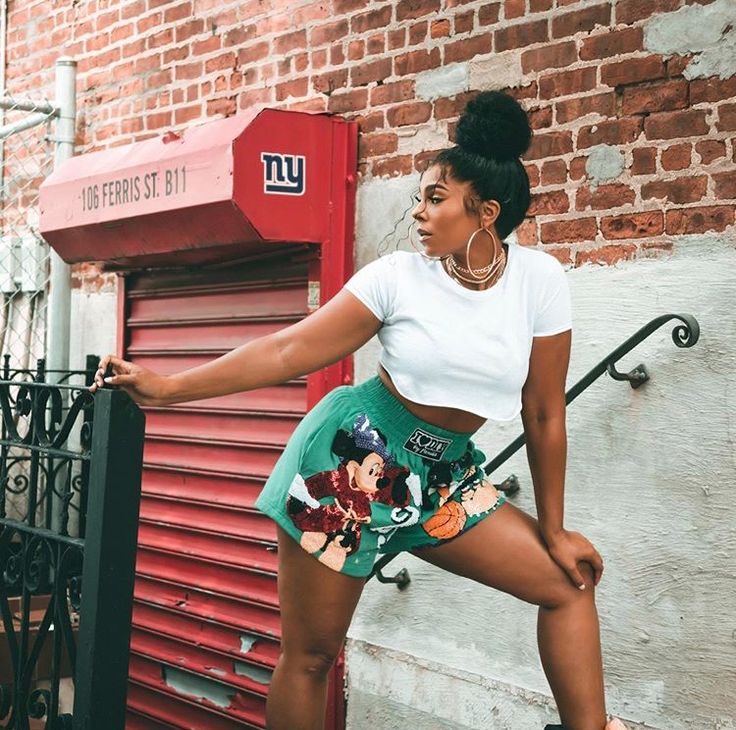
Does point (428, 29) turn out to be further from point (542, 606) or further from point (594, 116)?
point (542, 606)

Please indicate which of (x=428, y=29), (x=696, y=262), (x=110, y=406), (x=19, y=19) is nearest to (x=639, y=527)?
(x=696, y=262)

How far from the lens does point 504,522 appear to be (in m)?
3.19

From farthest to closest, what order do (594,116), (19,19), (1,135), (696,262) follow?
(19,19), (1,135), (594,116), (696,262)

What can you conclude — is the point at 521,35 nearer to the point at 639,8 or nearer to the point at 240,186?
the point at 639,8

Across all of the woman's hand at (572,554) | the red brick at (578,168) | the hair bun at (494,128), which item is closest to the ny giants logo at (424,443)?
the woman's hand at (572,554)

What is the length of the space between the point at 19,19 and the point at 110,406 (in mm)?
5131

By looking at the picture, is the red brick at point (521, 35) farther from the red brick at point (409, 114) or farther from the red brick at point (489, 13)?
the red brick at point (409, 114)

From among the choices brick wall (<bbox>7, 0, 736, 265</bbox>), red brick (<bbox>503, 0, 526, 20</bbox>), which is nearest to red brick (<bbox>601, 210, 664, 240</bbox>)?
brick wall (<bbox>7, 0, 736, 265</bbox>)

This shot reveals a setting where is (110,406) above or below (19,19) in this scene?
below

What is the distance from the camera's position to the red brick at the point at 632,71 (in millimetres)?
4023

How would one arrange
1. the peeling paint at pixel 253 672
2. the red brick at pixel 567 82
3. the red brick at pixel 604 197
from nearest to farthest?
the red brick at pixel 604 197, the red brick at pixel 567 82, the peeling paint at pixel 253 672

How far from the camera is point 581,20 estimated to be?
4285 millimetres

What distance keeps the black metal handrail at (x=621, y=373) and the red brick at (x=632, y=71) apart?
80 centimetres

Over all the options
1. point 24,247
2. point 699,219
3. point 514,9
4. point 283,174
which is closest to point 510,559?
point 699,219
